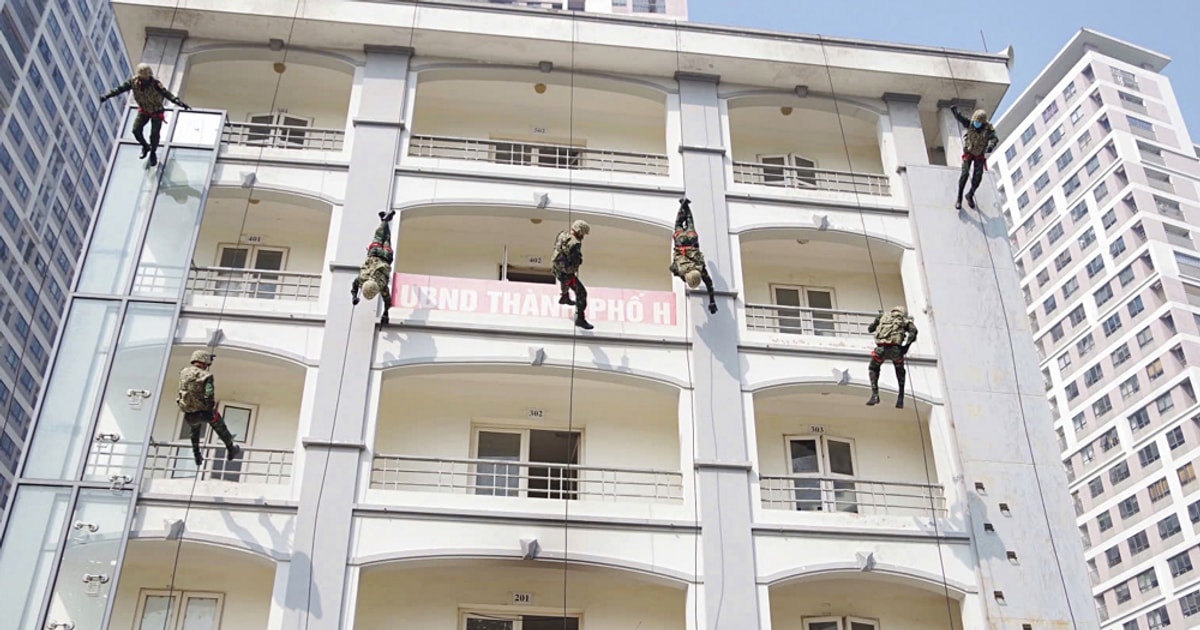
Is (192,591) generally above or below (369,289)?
below

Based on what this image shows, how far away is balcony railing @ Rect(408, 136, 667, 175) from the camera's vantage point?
18.7 metres

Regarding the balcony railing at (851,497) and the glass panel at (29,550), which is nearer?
the glass panel at (29,550)

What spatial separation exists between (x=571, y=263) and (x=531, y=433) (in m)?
2.82

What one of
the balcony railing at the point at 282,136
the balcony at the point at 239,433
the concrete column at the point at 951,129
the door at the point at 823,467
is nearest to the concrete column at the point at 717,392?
the door at the point at 823,467

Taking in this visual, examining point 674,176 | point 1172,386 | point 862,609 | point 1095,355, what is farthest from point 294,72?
Answer: point 1095,355

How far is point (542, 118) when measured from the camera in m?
19.7

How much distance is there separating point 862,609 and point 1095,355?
1800 inches

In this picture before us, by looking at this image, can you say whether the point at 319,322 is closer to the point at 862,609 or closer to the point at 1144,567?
the point at 862,609

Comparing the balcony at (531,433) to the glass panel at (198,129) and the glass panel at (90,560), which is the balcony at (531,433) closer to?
the glass panel at (90,560)

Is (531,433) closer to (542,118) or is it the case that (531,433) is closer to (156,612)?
(156,612)

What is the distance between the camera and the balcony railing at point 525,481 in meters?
15.5

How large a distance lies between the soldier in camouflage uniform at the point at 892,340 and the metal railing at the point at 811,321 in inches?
69.2

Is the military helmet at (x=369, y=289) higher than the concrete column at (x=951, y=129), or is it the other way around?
the concrete column at (x=951, y=129)

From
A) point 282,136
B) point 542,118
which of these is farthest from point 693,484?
point 282,136
